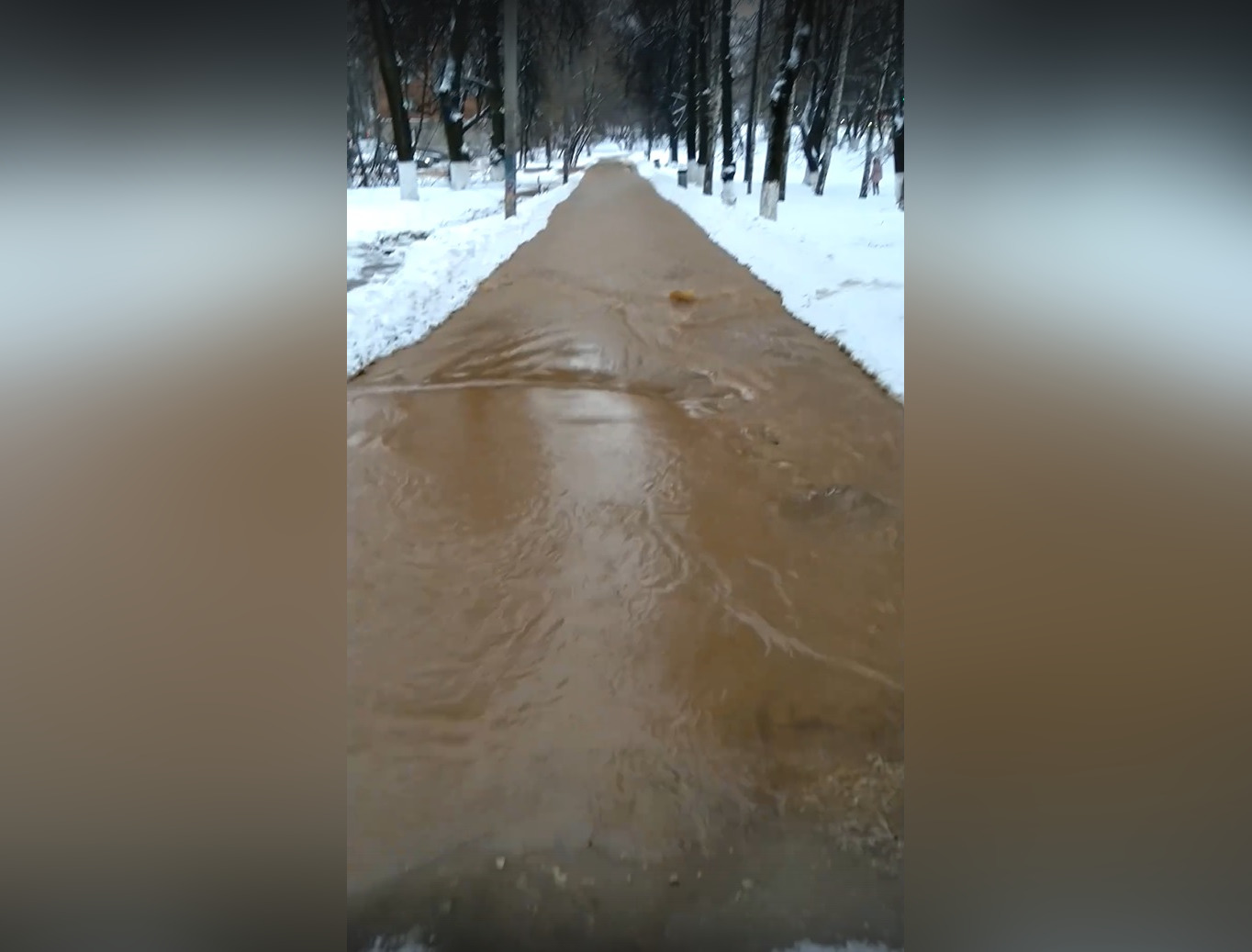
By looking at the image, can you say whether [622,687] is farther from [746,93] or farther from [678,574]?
[746,93]

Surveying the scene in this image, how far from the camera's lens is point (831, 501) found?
2188 millimetres

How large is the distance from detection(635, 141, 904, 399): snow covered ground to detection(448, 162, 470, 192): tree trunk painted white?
0.51 meters

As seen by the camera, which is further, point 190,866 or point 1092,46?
point 1092,46

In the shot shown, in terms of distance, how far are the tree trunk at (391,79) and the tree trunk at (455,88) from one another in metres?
0.11

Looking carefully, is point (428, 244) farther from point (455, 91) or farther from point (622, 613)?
point (622, 613)

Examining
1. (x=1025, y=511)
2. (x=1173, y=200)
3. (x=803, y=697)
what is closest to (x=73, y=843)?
(x=803, y=697)

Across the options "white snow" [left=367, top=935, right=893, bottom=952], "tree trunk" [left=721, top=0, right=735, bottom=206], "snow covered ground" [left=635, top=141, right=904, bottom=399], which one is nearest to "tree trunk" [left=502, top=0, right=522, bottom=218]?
"snow covered ground" [left=635, top=141, right=904, bottom=399]

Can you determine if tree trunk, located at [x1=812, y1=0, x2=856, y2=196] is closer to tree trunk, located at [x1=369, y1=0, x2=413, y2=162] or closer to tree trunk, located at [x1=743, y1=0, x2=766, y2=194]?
tree trunk, located at [x1=743, y1=0, x2=766, y2=194]

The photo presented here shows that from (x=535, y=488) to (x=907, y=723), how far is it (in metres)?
0.96

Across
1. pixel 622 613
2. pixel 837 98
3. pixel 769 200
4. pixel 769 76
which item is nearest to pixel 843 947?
pixel 622 613

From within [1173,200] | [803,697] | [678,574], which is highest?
[1173,200]

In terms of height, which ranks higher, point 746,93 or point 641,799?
point 746,93

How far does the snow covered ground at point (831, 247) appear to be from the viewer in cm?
227

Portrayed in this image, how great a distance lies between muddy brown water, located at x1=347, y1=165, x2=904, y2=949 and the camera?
177 cm
